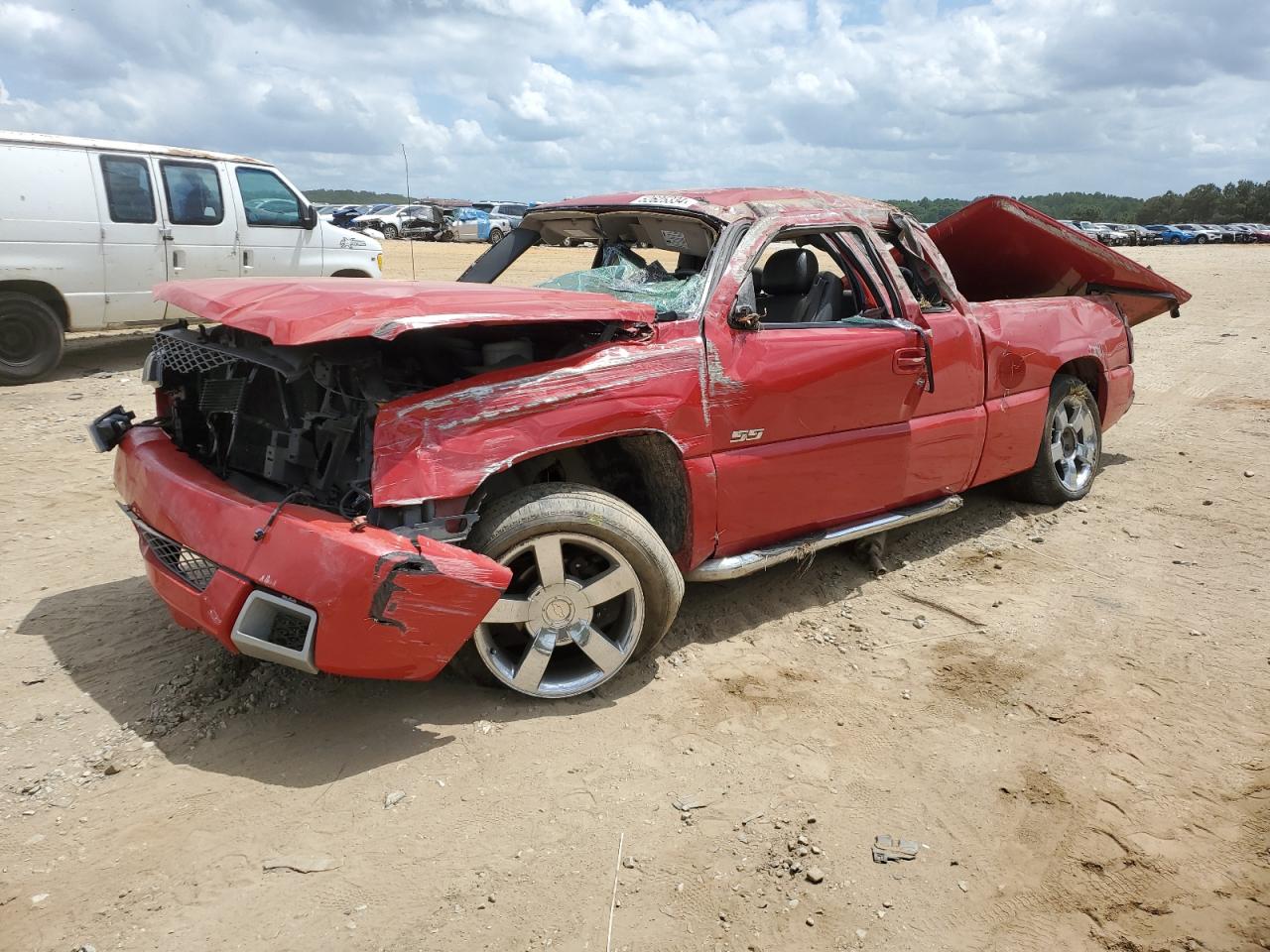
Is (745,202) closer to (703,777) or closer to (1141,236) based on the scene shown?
(703,777)

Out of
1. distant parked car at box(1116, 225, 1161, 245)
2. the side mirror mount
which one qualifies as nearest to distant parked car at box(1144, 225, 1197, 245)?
distant parked car at box(1116, 225, 1161, 245)

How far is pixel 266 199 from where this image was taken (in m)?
9.78

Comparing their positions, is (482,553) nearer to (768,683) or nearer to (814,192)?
(768,683)

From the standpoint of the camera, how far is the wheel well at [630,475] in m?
3.54

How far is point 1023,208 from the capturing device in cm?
571

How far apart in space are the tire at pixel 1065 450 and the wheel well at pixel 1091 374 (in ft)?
0.19

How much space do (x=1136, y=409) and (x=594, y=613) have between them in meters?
6.86

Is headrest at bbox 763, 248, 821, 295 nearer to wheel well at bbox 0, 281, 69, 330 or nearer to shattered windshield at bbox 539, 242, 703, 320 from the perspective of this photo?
shattered windshield at bbox 539, 242, 703, 320

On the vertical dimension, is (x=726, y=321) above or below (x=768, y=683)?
above

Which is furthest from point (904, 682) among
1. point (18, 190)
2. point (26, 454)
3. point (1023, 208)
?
point (18, 190)

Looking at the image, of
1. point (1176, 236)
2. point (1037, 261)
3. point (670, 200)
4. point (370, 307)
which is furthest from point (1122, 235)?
point (370, 307)

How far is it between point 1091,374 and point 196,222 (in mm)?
8179

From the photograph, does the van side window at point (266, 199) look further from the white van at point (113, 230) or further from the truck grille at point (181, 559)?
the truck grille at point (181, 559)

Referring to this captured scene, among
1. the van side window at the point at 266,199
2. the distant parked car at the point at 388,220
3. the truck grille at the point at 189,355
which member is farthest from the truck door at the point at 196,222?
the distant parked car at the point at 388,220
